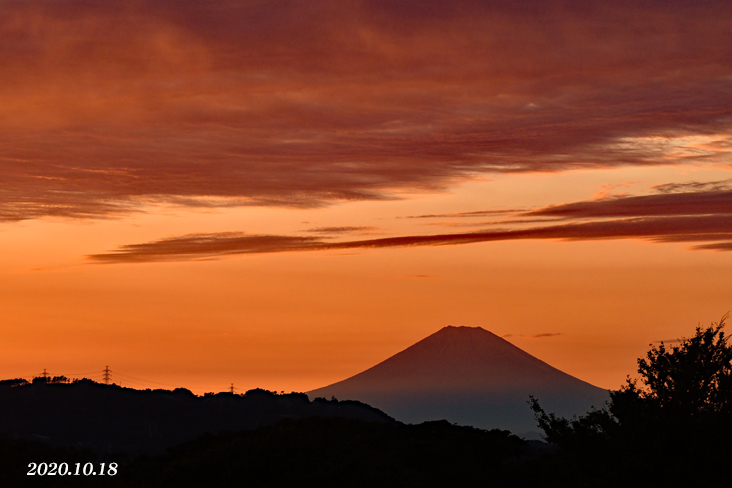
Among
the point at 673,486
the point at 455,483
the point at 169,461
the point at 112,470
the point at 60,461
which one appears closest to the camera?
the point at 673,486

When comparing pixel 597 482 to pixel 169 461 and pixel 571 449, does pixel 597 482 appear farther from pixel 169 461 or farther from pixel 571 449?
pixel 169 461

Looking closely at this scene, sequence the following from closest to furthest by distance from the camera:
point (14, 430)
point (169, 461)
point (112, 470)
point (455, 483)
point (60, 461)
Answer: point (455, 483)
point (112, 470)
point (60, 461)
point (169, 461)
point (14, 430)

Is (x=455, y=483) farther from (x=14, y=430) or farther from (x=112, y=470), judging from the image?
(x=14, y=430)

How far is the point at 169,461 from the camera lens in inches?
2202

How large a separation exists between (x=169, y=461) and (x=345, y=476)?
17782 millimetres

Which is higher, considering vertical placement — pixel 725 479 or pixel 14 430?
pixel 14 430

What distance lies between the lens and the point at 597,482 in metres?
32.9

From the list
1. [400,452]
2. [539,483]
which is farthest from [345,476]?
[539,483]

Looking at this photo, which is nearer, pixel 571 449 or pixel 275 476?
pixel 571 449

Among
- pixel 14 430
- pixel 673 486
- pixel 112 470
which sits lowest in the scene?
pixel 673 486

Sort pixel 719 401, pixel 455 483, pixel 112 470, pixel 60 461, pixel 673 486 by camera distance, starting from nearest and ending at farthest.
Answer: pixel 673 486 → pixel 719 401 → pixel 455 483 → pixel 112 470 → pixel 60 461

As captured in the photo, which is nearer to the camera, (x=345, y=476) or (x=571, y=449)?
(x=571, y=449)

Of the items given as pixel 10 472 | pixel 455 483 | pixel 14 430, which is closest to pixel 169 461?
pixel 10 472

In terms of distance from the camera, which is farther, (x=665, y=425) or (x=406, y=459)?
(x=406, y=459)
